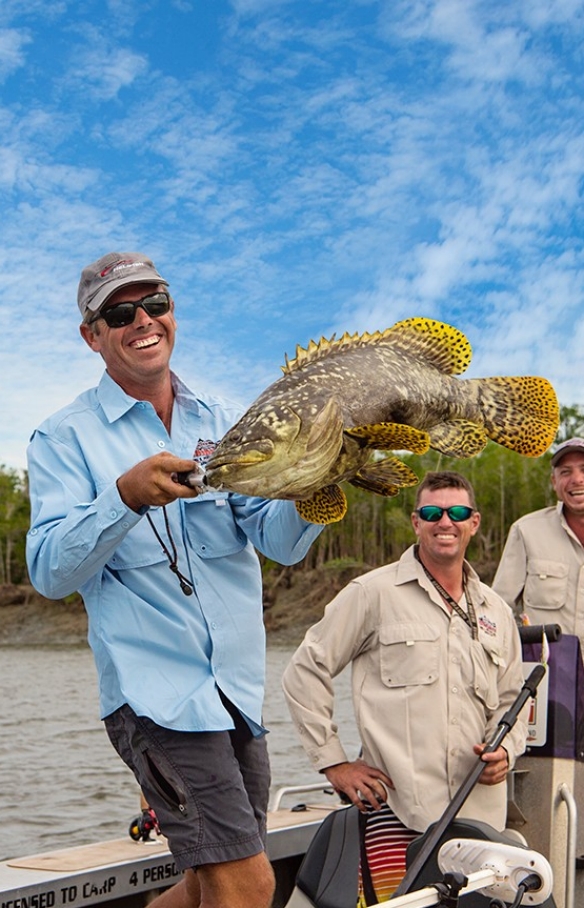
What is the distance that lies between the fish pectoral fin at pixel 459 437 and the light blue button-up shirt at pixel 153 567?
1.69 feet

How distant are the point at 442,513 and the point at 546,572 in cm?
231

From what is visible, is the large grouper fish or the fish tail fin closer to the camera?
the large grouper fish

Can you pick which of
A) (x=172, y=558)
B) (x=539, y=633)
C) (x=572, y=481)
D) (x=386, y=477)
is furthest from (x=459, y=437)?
A: (x=572, y=481)

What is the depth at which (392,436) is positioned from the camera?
2764mm

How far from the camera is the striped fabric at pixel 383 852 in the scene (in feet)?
A: 14.9

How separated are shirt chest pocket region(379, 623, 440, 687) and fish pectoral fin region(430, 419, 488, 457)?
1.64 meters

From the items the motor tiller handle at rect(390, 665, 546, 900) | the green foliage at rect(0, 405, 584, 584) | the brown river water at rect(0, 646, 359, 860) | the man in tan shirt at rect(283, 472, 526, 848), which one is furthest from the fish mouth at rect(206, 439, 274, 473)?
the green foliage at rect(0, 405, 584, 584)

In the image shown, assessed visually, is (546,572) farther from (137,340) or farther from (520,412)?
(137,340)


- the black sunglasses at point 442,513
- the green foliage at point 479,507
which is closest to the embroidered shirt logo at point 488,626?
the black sunglasses at point 442,513

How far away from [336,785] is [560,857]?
5.20 feet

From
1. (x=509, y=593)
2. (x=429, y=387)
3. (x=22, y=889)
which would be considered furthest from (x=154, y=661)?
(x=509, y=593)

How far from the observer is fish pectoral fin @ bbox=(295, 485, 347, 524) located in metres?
3.06

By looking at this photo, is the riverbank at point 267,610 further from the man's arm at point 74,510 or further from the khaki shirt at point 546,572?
the man's arm at point 74,510

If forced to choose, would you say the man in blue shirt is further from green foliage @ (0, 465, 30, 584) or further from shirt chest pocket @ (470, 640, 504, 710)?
green foliage @ (0, 465, 30, 584)
